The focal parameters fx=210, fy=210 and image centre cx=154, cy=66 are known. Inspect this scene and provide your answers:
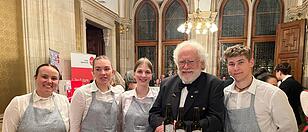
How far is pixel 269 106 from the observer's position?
1.46 m

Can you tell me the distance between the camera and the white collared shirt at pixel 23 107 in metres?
1.67

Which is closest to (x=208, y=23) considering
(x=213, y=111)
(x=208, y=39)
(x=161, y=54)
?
(x=208, y=39)

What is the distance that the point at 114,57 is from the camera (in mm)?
6637

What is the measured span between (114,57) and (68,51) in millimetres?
2286

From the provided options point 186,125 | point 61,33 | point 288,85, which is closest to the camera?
point 186,125

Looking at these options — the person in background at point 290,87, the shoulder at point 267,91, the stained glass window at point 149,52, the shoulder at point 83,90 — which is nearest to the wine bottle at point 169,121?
the shoulder at point 267,91

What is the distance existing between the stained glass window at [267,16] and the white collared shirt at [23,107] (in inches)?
252

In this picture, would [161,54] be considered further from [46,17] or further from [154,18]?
[46,17]

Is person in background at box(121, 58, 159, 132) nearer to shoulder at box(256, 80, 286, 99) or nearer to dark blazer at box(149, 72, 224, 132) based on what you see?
dark blazer at box(149, 72, 224, 132)

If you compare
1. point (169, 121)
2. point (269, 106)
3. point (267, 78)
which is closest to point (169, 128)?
point (169, 121)

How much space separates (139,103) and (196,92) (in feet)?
2.02

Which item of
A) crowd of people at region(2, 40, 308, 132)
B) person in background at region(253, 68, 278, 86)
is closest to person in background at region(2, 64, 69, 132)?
crowd of people at region(2, 40, 308, 132)

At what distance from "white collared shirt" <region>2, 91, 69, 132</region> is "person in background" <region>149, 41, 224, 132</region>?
854 mm

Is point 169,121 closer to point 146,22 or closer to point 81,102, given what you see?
point 81,102
